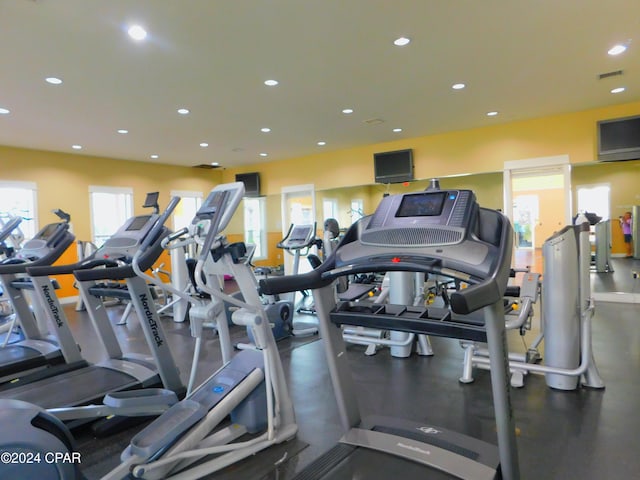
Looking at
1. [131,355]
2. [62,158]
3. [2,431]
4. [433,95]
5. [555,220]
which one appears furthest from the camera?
[62,158]

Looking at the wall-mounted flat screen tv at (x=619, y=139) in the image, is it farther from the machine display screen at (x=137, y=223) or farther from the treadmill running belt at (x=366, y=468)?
the machine display screen at (x=137, y=223)

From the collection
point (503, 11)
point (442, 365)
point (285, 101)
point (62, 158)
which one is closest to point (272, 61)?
point (285, 101)

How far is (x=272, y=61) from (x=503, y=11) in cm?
222

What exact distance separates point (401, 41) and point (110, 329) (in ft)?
12.0

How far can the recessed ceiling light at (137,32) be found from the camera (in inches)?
139

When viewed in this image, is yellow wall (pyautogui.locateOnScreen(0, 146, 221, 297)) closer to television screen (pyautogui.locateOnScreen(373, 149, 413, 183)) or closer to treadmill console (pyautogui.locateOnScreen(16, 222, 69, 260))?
treadmill console (pyautogui.locateOnScreen(16, 222, 69, 260))

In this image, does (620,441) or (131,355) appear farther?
(131,355)

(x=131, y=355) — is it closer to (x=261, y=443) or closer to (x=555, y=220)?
(x=261, y=443)

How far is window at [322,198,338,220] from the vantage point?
30.9 feet

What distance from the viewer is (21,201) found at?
7.89 meters

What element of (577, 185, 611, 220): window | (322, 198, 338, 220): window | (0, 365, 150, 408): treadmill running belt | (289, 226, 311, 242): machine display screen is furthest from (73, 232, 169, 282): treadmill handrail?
(577, 185, 611, 220): window

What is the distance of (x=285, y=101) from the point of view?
563 cm

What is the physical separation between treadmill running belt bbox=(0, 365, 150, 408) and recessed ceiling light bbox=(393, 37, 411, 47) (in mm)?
3693

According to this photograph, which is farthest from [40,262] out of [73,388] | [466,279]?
[466,279]
